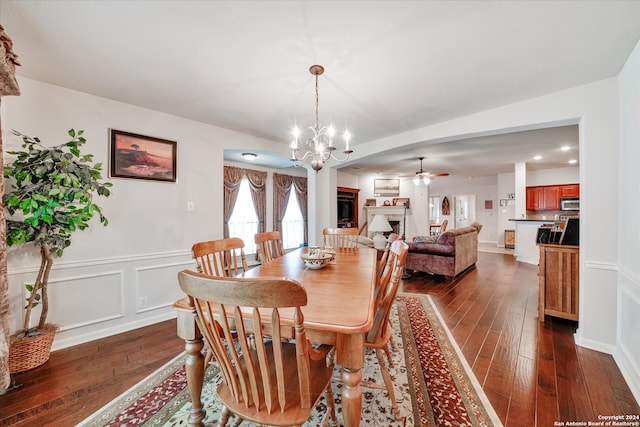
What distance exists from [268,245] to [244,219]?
3130 mm

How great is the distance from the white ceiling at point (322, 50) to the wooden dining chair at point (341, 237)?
4.99ft

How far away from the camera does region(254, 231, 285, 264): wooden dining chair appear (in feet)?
7.93

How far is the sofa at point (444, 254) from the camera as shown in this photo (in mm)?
4055

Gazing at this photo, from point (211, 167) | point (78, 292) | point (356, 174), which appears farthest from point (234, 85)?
point (356, 174)

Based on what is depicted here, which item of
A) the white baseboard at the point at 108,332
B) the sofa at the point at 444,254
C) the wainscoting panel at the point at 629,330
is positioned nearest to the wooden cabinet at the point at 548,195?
the sofa at the point at 444,254

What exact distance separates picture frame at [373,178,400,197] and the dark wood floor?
16.9 ft

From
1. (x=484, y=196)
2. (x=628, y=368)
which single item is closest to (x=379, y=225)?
(x=628, y=368)

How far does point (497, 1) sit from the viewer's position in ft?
4.39

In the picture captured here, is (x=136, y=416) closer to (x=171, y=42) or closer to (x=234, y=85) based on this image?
(x=171, y=42)

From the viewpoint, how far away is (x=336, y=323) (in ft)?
3.23

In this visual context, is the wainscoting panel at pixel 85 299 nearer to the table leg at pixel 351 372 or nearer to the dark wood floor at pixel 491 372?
the dark wood floor at pixel 491 372

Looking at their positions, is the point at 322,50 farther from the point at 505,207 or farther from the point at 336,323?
the point at 505,207

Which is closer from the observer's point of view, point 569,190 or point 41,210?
point 41,210

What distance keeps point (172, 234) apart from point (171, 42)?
2.09 metres
